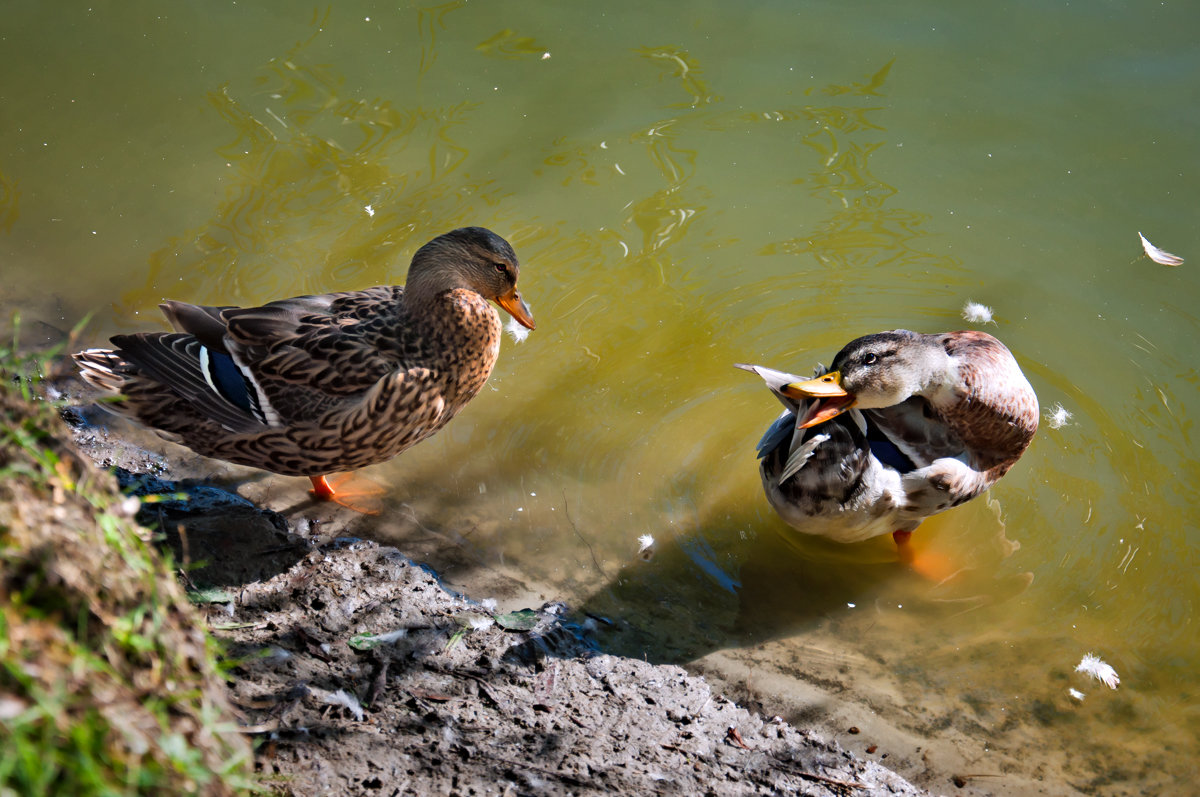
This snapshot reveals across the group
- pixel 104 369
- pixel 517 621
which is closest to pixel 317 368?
pixel 104 369

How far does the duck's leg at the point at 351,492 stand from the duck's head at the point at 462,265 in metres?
1.02

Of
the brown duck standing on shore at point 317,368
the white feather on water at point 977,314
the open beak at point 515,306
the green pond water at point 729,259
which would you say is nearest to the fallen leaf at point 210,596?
the brown duck standing on shore at point 317,368

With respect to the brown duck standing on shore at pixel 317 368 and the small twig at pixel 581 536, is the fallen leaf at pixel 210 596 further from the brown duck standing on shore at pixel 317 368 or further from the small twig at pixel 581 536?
the small twig at pixel 581 536

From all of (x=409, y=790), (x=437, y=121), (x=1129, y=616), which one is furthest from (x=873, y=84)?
(x=409, y=790)

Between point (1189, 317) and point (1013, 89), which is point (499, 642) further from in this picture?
point (1013, 89)

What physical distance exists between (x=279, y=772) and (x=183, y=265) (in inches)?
152

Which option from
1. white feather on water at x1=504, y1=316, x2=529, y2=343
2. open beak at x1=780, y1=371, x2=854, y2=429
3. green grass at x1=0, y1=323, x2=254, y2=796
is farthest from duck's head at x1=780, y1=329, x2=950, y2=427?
green grass at x1=0, y1=323, x2=254, y2=796

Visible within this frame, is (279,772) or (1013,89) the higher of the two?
(279,772)

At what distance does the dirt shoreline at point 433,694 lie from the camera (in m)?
2.64

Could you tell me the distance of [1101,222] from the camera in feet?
18.4

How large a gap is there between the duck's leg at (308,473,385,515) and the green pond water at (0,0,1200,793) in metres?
0.11

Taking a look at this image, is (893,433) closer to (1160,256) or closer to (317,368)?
(1160,256)

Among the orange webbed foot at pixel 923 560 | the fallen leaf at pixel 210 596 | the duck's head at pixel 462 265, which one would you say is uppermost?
the duck's head at pixel 462 265

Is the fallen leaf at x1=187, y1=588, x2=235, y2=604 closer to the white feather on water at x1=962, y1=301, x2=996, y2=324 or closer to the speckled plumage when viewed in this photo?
the speckled plumage
